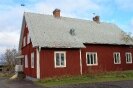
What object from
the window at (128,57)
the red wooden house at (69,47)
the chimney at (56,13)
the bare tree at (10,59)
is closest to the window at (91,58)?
the red wooden house at (69,47)

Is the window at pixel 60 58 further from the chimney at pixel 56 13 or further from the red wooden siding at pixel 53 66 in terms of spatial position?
the chimney at pixel 56 13

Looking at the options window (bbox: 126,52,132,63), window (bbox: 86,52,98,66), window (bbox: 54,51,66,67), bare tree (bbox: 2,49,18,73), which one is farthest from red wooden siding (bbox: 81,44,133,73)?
bare tree (bbox: 2,49,18,73)

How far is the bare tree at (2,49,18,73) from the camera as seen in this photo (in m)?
45.9

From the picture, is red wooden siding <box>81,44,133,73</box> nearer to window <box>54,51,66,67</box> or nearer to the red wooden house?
the red wooden house

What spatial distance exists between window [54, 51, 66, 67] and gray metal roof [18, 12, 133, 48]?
85cm

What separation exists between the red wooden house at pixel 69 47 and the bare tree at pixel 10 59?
1090cm

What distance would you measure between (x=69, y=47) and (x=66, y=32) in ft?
11.5

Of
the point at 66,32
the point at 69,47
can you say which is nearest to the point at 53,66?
the point at 69,47

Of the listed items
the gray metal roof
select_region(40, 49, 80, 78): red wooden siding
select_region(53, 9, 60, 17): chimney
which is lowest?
select_region(40, 49, 80, 78): red wooden siding

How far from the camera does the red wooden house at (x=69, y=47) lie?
88.9 ft

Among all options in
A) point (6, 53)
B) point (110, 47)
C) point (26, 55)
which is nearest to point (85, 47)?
point (110, 47)

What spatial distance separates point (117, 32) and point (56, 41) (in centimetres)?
1215

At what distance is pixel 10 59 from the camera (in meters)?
50.1

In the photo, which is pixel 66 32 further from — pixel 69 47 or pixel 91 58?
pixel 91 58
